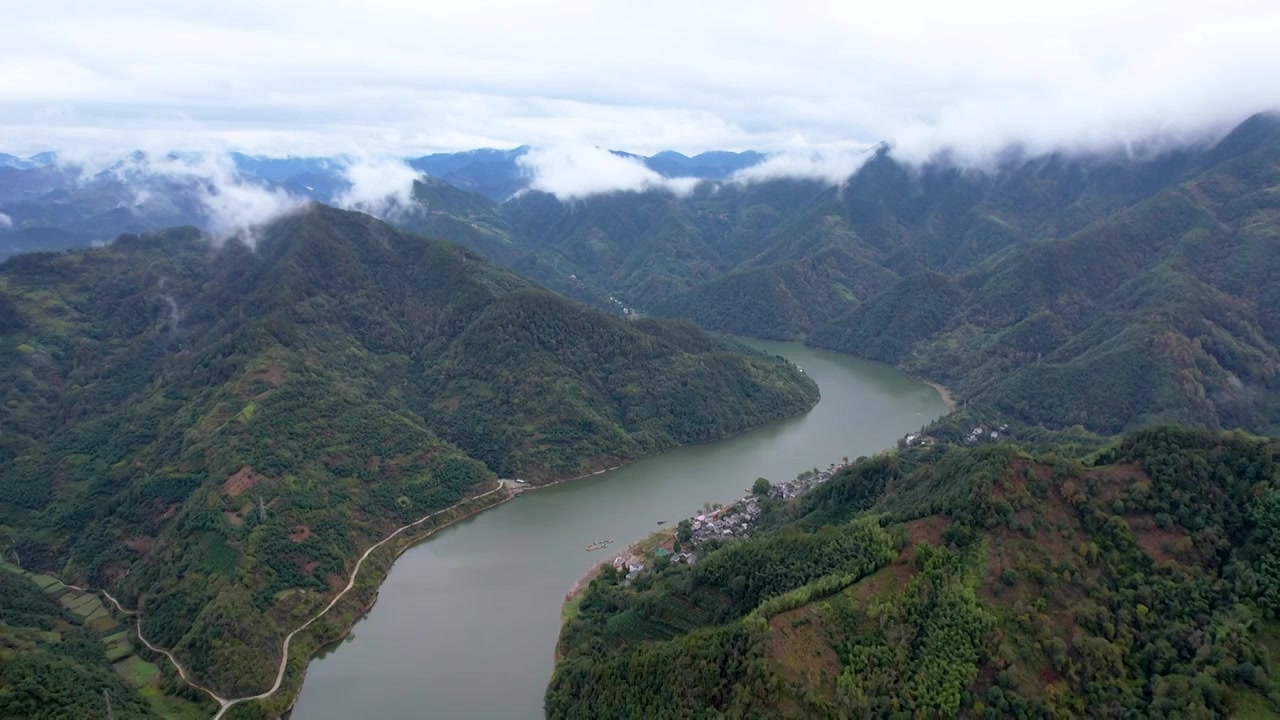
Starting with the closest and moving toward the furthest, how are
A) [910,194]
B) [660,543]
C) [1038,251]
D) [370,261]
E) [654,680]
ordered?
[654,680] < [660,543] < [370,261] < [1038,251] < [910,194]

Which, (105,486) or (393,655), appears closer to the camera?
(393,655)

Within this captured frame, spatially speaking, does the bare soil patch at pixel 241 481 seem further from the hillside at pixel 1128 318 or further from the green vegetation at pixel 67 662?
the hillside at pixel 1128 318

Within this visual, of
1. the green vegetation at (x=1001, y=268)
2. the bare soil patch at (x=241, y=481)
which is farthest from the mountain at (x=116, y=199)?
the bare soil patch at (x=241, y=481)

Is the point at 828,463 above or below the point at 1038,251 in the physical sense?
below

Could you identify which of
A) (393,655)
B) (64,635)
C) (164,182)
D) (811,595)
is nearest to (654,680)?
(811,595)

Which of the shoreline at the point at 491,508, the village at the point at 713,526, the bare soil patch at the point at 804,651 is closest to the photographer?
the bare soil patch at the point at 804,651

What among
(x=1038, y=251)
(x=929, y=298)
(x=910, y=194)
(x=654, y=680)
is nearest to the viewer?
(x=654, y=680)

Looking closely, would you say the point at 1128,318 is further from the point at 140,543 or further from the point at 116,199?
the point at 116,199

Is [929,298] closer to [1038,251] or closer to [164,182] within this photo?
[1038,251]
